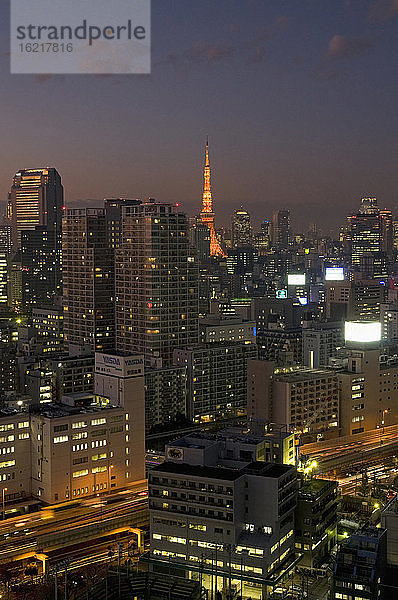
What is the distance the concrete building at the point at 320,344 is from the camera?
2564 centimetres

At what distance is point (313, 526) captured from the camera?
1209 centimetres

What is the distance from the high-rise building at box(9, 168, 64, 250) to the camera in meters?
56.3

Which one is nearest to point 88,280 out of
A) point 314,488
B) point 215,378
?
point 215,378

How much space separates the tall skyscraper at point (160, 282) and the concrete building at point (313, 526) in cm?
1086

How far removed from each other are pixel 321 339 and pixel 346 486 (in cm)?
1058

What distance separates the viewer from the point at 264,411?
1892 cm

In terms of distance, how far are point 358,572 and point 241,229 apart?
62448 mm

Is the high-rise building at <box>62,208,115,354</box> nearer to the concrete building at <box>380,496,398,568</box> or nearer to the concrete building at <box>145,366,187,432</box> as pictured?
the concrete building at <box>145,366,187,432</box>

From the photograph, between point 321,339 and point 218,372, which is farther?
point 321,339

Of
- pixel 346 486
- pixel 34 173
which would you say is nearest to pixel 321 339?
pixel 346 486

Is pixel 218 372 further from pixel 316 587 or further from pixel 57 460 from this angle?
pixel 316 587

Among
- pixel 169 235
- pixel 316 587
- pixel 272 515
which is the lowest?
pixel 316 587

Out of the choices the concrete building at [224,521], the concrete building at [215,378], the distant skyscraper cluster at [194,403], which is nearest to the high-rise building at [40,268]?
the distant skyscraper cluster at [194,403]

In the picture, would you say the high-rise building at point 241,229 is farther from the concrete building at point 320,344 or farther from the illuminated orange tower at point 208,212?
the concrete building at point 320,344
